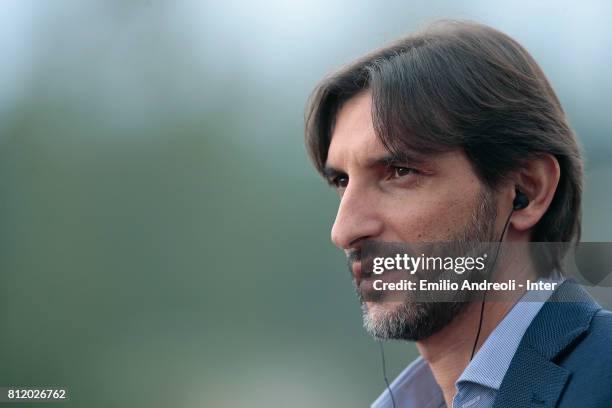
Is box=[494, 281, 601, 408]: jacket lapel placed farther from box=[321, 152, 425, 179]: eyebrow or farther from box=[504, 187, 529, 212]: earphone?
box=[321, 152, 425, 179]: eyebrow

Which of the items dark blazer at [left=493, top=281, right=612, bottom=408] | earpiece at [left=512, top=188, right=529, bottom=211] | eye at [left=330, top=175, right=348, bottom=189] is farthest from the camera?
eye at [left=330, top=175, right=348, bottom=189]

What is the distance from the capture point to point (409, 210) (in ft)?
5.99

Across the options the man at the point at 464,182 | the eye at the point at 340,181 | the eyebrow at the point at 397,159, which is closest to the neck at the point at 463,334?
the man at the point at 464,182

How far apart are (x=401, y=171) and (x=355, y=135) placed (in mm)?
163

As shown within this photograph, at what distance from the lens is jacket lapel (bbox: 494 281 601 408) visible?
156cm

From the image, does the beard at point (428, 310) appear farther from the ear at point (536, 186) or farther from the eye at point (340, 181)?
the eye at point (340, 181)

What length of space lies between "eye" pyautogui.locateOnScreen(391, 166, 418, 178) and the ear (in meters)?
0.26

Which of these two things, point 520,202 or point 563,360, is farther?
point 520,202

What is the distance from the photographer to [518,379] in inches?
63.1

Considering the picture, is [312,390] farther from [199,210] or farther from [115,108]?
[115,108]

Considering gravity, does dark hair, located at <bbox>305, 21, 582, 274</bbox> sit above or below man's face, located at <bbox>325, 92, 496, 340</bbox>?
above

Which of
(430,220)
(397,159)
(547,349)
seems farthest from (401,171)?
(547,349)

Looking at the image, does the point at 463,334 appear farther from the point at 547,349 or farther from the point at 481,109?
the point at 481,109

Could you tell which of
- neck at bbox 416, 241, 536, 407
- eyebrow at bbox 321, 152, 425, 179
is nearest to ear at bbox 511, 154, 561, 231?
neck at bbox 416, 241, 536, 407
